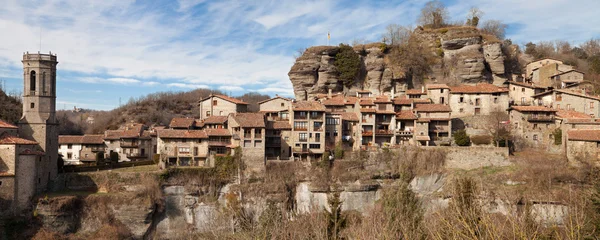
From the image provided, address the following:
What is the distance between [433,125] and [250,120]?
21.9 m

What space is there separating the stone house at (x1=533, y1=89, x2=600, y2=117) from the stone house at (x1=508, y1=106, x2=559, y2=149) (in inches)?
201

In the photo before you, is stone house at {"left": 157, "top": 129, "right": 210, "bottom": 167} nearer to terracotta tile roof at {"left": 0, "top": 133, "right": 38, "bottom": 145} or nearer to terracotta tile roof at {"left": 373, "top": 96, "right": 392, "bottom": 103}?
terracotta tile roof at {"left": 0, "top": 133, "right": 38, "bottom": 145}

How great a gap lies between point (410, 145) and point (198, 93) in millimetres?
72110

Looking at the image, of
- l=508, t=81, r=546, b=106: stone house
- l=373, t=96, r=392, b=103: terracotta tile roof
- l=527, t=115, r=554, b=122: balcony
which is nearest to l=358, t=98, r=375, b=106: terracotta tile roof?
l=373, t=96, r=392, b=103: terracotta tile roof

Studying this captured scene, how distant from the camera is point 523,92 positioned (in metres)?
56.5

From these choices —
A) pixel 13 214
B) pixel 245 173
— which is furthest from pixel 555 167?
pixel 13 214

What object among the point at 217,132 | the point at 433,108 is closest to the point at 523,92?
the point at 433,108

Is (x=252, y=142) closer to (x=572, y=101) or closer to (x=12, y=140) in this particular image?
(x=12, y=140)

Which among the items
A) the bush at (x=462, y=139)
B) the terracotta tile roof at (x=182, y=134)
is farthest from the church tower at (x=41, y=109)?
the bush at (x=462, y=139)

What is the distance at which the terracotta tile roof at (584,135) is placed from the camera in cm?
3906

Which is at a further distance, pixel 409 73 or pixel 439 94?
pixel 409 73

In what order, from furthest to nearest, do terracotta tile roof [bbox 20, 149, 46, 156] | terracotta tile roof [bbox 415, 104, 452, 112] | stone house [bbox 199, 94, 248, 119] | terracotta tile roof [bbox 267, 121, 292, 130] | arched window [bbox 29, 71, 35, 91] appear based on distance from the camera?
stone house [bbox 199, 94, 248, 119], terracotta tile roof [bbox 415, 104, 452, 112], terracotta tile roof [bbox 267, 121, 292, 130], arched window [bbox 29, 71, 35, 91], terracotta tile roof [bbox 20, 149, 46, 156]

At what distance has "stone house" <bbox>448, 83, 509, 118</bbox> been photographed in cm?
5238

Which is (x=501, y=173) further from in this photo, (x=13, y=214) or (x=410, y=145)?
(x=13, y=214)
